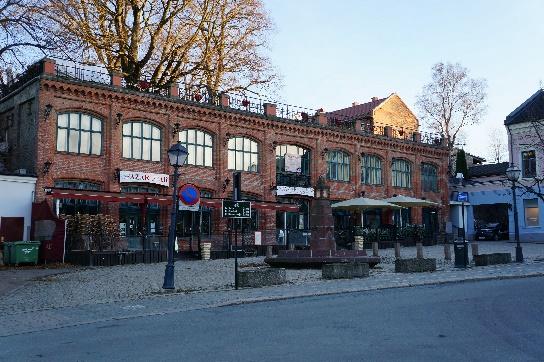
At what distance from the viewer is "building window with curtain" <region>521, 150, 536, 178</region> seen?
42531 mm

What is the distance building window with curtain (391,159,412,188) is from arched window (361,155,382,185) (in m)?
1.34

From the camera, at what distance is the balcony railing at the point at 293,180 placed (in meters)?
36.4

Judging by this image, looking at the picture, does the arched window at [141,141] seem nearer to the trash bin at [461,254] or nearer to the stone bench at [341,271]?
the stone bench at [341,271]

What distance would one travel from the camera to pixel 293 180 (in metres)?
37.1

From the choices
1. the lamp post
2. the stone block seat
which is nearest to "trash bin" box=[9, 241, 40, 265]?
the stone block seat

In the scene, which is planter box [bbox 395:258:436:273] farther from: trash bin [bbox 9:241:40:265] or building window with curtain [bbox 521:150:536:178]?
building window with curtain [bbox 521:150:536:178]

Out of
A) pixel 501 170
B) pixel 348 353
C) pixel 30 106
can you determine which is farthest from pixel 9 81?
pixel 501 170

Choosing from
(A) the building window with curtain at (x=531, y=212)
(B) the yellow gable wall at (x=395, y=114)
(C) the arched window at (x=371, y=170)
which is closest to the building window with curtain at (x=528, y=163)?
(A) the building window with curtain at (x=531, y=212)

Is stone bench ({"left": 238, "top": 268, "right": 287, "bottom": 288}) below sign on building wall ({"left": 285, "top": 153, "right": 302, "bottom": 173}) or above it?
below

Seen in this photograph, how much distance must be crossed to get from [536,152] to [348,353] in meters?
39.7

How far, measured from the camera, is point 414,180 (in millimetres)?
44906

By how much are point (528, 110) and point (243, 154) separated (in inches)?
886

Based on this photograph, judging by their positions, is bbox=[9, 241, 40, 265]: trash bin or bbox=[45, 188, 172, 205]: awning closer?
bbox=[9, 241, 40, 265]: trash bin

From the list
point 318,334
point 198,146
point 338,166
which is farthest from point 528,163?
point 318,334
